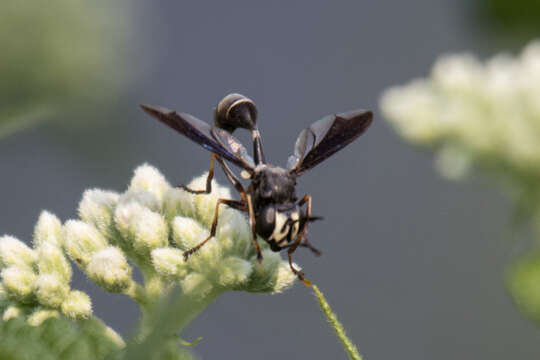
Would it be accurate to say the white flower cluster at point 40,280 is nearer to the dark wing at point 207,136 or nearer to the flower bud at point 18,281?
the flower bud at point 18,281

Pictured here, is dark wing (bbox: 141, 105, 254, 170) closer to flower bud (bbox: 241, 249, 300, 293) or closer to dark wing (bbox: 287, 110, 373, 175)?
dark wing (bbox: 287, 110, 373, 175)

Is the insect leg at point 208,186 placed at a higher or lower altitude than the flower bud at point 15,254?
lower

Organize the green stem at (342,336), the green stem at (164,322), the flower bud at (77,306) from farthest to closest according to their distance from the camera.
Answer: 1. the flower bud at (77,306)
2. the green stem at (342,336)
3. the green stem at (164,322)

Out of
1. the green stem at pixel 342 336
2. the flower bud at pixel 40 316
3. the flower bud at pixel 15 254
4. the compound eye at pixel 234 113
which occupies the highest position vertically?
the compound eye at pixel 234 113

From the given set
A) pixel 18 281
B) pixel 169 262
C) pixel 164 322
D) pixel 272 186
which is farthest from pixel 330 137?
pixel 164 322

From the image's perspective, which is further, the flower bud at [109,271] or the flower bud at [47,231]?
the flower bud at [47,231]

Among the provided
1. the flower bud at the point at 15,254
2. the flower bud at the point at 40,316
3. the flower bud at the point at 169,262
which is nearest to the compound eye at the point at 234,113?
the flower bud at the point at 169,262

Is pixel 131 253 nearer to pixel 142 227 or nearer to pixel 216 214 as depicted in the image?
pixel 142 227

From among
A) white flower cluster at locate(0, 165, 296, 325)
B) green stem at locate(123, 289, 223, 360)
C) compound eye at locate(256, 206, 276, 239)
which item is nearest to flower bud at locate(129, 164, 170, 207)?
white flower cluster at locate(0, 165, 296, 325)
